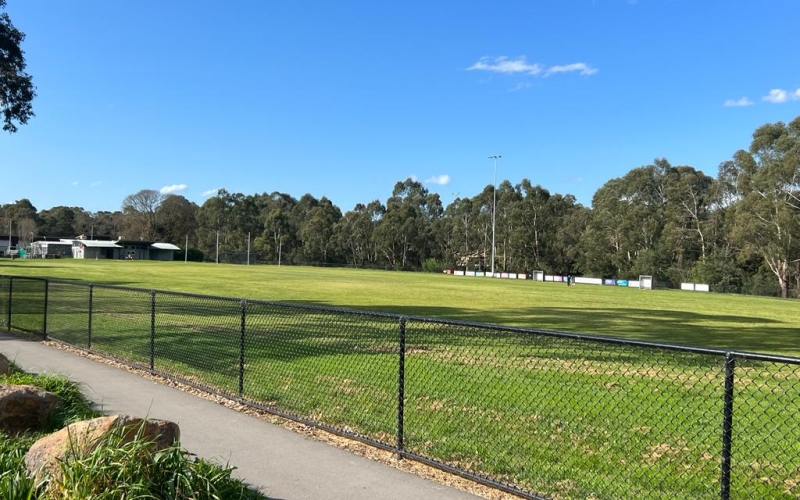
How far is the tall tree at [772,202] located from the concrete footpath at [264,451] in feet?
239

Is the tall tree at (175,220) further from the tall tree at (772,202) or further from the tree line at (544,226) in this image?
the tall tree at (772,202)

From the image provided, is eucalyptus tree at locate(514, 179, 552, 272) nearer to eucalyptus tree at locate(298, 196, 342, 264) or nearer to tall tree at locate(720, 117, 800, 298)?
tall tree at locate(720, 117, 800, 298)

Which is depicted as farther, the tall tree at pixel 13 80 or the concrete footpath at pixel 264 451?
the tall tree at pixel 13 80

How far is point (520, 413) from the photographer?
737 centimetres

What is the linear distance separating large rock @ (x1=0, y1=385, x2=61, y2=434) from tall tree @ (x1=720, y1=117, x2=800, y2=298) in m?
74.5

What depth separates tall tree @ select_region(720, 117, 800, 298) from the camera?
66062 mm

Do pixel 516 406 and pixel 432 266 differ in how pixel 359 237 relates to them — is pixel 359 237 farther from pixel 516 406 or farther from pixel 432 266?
pixel 516 406

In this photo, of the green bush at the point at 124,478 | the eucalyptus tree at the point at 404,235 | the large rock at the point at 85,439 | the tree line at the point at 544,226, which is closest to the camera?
the green bush at the point at 124,478

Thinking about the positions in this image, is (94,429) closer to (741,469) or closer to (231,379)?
(231,379)

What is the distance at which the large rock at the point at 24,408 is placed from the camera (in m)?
5.32

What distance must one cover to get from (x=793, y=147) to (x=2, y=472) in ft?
265

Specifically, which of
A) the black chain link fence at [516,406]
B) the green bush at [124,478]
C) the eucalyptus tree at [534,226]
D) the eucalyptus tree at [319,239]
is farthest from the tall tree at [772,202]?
the eucalyptus tree at [319,239]

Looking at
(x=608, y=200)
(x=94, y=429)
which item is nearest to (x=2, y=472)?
(x=94, y=429)

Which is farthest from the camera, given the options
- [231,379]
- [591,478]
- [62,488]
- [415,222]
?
[415,222]
